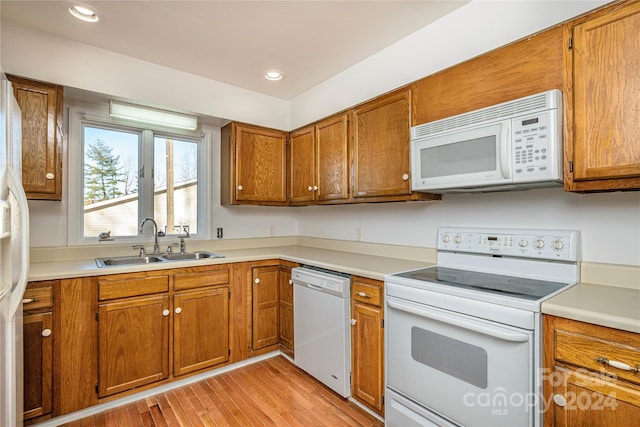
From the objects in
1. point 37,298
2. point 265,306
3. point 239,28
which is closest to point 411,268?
point 265,306

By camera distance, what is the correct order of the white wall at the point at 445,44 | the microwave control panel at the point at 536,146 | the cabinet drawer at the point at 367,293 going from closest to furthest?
1. the microwave control panel at the point at 536,146
2. the white wall at the point at 445,44
3. the cabinet drawer at the point at 367,293

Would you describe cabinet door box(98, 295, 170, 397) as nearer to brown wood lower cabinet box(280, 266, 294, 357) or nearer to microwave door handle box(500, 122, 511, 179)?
brown wood lower cabinet box(280, 266, 294, 357)

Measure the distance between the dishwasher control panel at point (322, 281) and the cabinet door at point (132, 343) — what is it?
0.96 m

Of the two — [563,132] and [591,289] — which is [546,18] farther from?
[591,289]

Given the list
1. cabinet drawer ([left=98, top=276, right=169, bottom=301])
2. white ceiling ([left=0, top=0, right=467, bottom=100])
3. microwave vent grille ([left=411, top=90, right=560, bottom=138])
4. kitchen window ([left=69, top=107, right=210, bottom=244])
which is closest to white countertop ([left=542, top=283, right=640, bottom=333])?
microwave vent grille ([left=411, top=90, right=560, bottom=138])

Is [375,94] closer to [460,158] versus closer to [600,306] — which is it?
[460,158]

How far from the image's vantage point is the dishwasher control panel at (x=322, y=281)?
204cm

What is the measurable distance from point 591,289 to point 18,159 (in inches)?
109

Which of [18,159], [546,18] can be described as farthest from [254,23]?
[546,18]

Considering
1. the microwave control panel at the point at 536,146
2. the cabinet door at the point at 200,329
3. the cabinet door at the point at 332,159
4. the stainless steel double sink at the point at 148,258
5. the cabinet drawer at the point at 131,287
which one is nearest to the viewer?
the microwave control panel at the point at 536,146

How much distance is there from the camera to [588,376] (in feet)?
3.57

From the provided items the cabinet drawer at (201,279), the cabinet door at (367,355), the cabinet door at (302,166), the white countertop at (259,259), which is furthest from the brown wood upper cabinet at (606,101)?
the cabinet drawer at (201,279)

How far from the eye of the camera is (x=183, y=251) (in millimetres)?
2785

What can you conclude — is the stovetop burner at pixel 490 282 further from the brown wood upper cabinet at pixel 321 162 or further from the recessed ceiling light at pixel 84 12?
the recessed ceiling light at pixel 84 12
